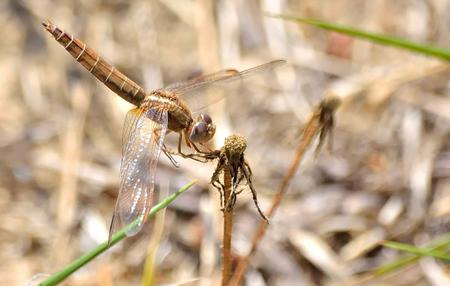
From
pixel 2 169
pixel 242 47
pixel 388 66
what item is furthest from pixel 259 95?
pixel 2 169

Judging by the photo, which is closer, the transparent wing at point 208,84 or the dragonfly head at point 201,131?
the dragonfly head at point 201,131

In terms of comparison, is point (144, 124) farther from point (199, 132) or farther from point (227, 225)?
point (227, 225)

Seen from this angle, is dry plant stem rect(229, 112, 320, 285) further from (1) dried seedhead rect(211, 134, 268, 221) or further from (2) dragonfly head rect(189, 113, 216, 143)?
(2) dragonfly head rect(189, 113, 216, 143)

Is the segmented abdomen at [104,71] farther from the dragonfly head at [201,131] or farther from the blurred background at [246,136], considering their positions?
the blurred background at [246,136]

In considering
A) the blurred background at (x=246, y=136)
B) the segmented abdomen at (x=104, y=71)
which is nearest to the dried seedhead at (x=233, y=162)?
the blurred background at (x=246, y=136)

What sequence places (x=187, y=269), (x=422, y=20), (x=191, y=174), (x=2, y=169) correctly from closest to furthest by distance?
(x=187, y=269) → (x=191, y=174) → (x=2, y=169) → (x=422, y=20)

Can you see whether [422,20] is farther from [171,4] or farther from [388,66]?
[171,4]

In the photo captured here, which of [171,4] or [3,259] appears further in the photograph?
[171,4]
